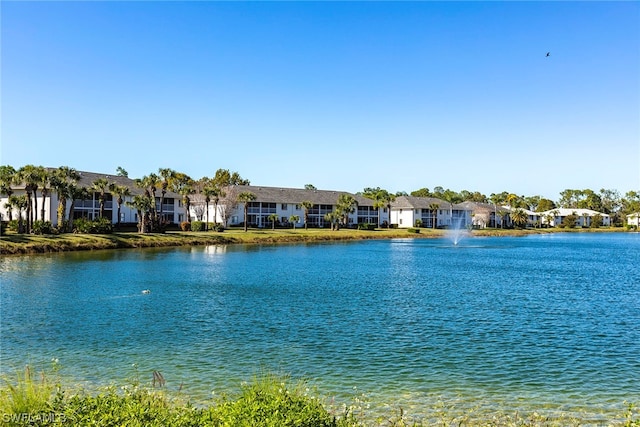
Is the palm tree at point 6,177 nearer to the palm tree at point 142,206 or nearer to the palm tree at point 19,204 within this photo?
the palm tree at point 19,204

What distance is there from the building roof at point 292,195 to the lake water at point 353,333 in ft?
254

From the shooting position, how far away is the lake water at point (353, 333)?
15859 mm

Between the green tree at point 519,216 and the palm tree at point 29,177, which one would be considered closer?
the palm tree at point 29,177

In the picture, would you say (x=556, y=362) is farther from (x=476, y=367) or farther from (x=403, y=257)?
(x=403, y=257)

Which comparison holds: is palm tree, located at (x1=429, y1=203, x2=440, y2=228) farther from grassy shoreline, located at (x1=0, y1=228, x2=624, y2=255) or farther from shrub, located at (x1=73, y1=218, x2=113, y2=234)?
shrub, located at (x1=73, y1=218, x2=113, y2=234)

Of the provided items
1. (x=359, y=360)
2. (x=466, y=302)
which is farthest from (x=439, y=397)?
(x=466, y=302)

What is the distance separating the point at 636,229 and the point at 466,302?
16622 cm

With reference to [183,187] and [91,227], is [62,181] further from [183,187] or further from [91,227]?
[183,187]

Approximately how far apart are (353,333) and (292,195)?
10827 centimetres

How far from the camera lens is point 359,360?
728 inches

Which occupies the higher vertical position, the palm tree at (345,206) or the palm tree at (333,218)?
the palm tree at (345,206)

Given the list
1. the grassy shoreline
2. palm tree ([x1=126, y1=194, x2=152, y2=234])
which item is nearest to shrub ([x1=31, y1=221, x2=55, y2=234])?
the grassy shoreline

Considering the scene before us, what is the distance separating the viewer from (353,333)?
2281 centimetres

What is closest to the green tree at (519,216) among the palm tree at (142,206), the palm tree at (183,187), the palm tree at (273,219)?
the palm tree at (273,219)
